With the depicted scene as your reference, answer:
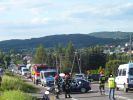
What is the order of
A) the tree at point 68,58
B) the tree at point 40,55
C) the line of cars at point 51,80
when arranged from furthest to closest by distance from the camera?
1. the tree at point 40,55
2. the tree at point 68,58
3. the line of cars at point 51,80

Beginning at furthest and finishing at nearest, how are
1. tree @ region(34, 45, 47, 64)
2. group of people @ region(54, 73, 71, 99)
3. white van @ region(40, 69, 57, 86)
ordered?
tree @ region(34, 45, 47, 64), white van @ region(40, 69, 57, 86), group of people @ region(54, 73, 71, 99)

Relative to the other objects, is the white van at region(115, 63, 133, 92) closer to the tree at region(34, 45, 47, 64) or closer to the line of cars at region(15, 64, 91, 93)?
the line of cars at region(15, 64, 91, 93)

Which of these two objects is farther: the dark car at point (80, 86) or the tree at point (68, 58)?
the tree at point (68, 58)

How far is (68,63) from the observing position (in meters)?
149

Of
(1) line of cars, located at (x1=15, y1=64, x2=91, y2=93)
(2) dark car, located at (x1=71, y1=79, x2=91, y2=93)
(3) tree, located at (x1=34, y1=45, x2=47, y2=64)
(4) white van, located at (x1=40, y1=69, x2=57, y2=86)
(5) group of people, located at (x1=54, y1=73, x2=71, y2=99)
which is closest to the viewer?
(5) group of people, located at (x1=54, y1=73, x2=71, y2=99)

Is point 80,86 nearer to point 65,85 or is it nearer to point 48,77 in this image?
point 65,85

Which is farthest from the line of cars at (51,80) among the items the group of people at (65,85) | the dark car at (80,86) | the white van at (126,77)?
the white van at (126,77)

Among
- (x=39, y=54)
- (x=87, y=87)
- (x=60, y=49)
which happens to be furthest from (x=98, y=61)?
(x=87, y=87)

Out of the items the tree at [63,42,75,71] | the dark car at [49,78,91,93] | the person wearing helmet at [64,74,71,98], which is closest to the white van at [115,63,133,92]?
the dark car at [49,78,91,93]

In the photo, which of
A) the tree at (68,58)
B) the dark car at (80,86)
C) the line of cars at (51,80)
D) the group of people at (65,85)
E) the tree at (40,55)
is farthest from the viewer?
the tree at (40,55)

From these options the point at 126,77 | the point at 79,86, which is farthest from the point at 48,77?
the point at 126,77

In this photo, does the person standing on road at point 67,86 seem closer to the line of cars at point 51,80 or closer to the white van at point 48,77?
the line of cars at point 51,80

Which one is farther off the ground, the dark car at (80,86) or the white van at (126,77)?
the white van at (126,77)

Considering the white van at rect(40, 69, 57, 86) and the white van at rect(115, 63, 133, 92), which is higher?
the white van at rect(115, 63, 133, 92)
